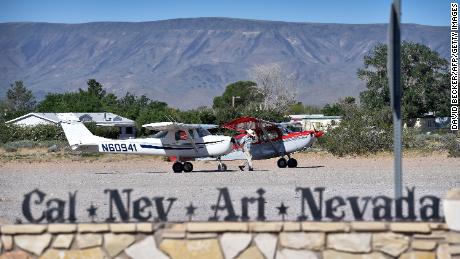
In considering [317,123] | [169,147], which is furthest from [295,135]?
[317,123]

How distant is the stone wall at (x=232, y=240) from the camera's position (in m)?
7.53

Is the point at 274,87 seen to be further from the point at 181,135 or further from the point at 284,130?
the point at 181,135

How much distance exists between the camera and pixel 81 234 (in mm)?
7777

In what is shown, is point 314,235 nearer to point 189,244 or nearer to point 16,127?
point 189,244

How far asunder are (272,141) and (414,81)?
49346mm

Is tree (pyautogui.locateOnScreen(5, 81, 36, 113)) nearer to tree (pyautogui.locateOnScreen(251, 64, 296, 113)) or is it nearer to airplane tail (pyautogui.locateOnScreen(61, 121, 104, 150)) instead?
tree (pyautogui.locateOnScreen(251, 64, 296, 113))

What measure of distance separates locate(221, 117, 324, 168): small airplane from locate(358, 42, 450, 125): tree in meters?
43.7

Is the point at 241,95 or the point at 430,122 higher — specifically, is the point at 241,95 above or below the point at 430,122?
above

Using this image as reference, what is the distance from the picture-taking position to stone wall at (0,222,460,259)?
7.53m

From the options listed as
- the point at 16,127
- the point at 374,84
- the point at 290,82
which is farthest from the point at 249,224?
the point at 290,82

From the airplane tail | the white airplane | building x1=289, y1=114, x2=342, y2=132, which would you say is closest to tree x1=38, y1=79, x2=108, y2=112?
building x1=289, y1=114, x2=342, y2=132

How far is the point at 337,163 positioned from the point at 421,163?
3.76 m

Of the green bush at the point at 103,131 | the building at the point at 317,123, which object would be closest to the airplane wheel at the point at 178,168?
the building at the point at 317,123

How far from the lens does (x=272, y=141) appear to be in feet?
109
